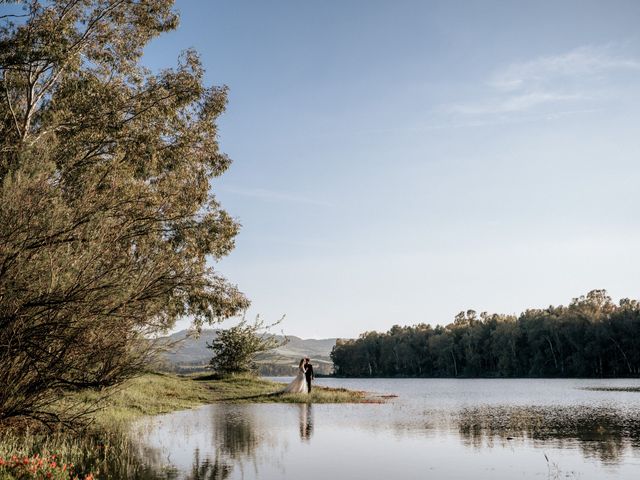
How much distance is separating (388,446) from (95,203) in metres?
8.95

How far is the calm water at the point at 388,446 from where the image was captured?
37.8 ft

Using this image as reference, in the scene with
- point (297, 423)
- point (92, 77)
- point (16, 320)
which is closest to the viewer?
point (16, 320)

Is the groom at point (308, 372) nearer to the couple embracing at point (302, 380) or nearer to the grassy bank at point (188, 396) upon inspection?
the couple embracing at point (302, 380)

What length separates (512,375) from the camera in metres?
127

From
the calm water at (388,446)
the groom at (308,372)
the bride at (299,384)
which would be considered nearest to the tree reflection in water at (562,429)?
the calm water at (388,446)

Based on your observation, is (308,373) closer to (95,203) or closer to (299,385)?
(299,385)

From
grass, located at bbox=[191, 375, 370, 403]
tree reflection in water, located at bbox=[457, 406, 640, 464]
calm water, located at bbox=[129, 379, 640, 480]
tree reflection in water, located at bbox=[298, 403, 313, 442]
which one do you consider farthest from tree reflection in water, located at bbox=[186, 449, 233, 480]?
grass, located at bbox=[191, 375, 370, 403]

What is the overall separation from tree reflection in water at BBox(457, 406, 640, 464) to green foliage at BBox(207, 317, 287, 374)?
21041 mm

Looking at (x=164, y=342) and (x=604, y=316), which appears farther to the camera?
(x=604, y=316)

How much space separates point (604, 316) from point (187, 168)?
106988 millimetres

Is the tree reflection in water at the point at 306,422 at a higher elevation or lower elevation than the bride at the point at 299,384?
lower

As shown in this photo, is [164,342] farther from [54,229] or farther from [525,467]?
[525,467]

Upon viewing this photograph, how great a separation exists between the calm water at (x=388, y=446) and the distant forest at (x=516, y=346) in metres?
92.9

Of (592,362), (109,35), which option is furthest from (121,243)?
(592,362)
